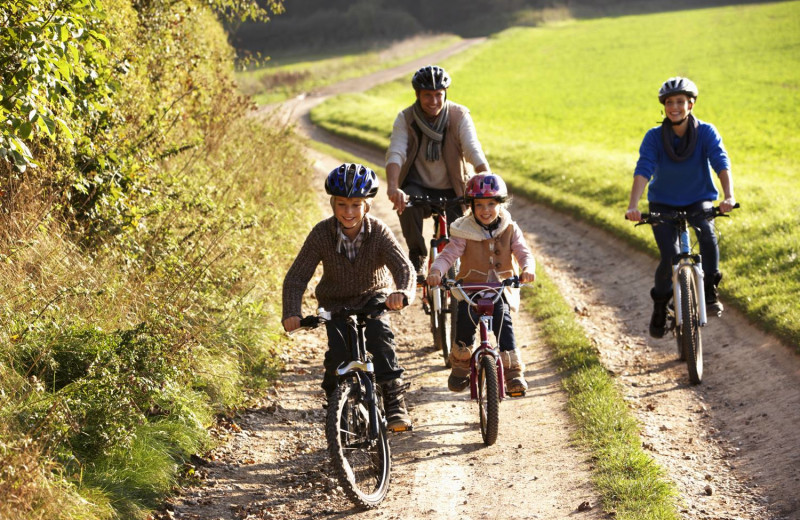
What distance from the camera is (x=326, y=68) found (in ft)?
208

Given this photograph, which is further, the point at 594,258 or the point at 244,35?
the point at 244,35

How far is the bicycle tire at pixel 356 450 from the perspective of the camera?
5.37 metres

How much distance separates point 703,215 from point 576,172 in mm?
11276

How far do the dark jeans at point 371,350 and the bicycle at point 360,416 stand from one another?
122 millimetres

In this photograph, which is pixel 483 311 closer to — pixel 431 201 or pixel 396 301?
pixel 396 301

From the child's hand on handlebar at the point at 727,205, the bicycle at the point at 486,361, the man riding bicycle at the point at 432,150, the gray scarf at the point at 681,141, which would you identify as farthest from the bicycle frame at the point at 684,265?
the bicycle at the point at 486,361

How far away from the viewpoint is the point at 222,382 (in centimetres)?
732

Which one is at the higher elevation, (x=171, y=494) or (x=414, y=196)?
(x=414, y=196)

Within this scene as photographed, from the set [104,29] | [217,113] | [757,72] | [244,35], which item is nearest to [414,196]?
[104,29]

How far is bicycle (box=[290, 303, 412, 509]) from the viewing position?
5.52 metres

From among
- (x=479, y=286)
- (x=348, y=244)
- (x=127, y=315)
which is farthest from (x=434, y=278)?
(x=127, y=315)

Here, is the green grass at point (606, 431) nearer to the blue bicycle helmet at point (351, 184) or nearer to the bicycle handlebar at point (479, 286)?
the bicycle handlebar at point (479, 286)

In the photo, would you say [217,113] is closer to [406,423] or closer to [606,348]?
[606,348]

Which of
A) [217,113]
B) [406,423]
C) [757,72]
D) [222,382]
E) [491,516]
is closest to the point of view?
[491,516]
